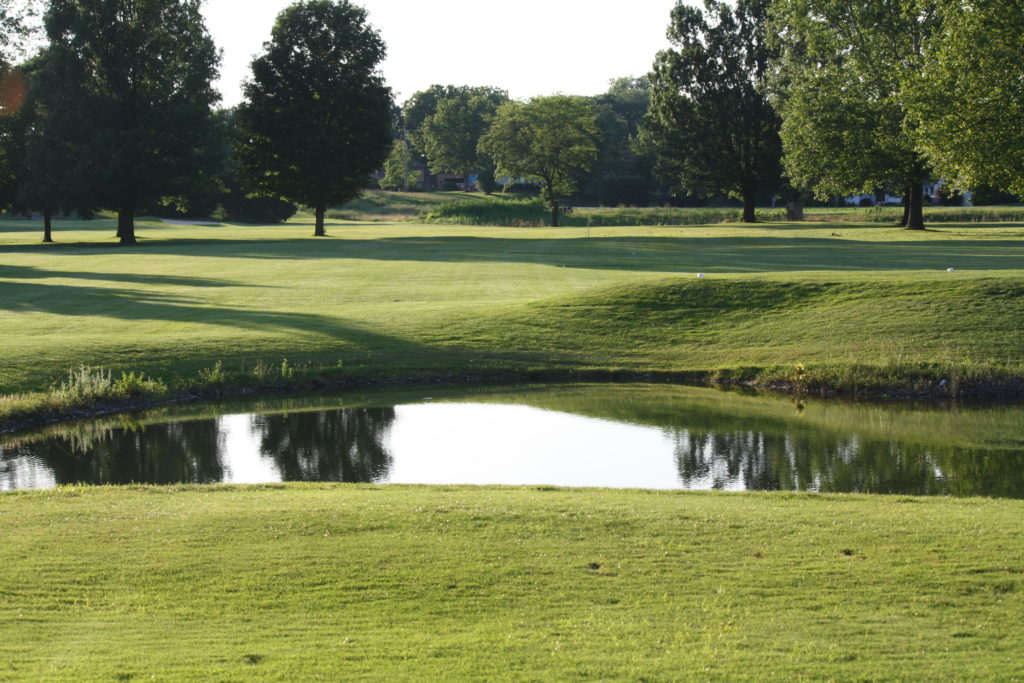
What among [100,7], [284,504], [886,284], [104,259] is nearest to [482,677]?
[284,504]

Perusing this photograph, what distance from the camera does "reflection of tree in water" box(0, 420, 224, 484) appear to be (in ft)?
57.5

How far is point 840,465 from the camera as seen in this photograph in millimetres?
17734

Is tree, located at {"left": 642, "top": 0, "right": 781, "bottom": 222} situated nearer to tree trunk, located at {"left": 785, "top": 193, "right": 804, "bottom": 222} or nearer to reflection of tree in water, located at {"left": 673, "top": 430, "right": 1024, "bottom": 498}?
tree trunk, located at {"left": 785, "top": 193, "right": 804, "bottom": 222}

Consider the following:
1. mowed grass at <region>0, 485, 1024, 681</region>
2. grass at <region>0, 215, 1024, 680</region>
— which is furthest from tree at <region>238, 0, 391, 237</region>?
mowed grass at <region>0, 485, 1024, 681</region>

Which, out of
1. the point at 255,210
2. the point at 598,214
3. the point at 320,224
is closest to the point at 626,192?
the point at 598,214

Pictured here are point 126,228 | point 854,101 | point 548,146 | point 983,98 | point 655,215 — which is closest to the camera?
point 983,98

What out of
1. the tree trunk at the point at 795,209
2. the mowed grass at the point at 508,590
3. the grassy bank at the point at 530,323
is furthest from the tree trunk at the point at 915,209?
the mowed grass at the point at 508,590

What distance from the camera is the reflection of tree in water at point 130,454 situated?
1752 centimetres

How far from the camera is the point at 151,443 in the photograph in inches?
797

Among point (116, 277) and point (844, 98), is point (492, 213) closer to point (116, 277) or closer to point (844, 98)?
point (844, 98)

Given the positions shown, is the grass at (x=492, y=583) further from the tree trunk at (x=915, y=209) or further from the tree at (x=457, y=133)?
the tree at (x=457, y=133)

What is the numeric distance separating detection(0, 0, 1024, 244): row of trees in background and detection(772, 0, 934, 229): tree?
12cm

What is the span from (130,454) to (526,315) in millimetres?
15869

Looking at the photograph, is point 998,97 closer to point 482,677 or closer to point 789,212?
point 482,677
